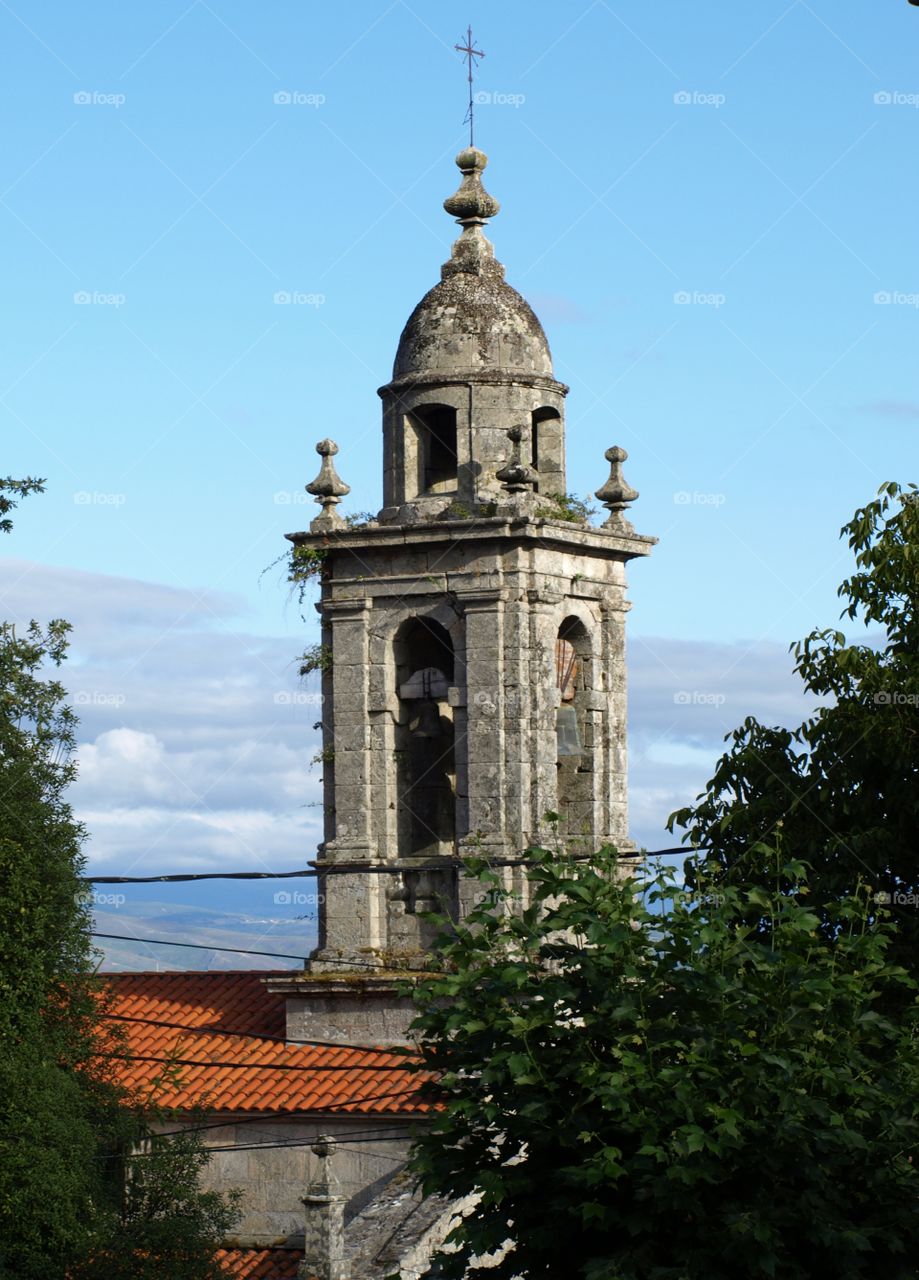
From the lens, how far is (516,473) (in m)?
31.5

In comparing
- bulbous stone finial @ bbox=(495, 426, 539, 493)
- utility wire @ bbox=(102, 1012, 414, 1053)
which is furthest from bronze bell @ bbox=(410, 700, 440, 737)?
utility wire @ bbox=(102, 1012, 414, 1053)

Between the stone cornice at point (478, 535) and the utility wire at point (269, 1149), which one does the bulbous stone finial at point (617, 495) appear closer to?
the stone cornice at point (478, 535)

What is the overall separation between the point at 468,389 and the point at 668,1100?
50.7 feet

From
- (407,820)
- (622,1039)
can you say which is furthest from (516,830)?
(622,1039)

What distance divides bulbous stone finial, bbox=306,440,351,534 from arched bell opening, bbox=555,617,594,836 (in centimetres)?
323

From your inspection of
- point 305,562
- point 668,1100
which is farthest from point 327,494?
point 668,1100

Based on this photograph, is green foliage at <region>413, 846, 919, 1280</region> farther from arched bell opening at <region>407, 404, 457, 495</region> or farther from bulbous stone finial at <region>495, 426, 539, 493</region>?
arched bell opening at <region>407, 404, 457, 495</region>

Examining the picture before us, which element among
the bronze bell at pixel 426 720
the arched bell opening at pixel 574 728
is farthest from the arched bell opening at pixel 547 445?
the bronze bell at pixel 426 720

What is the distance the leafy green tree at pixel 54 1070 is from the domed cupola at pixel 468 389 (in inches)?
202

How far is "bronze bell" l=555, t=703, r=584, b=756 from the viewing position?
3291 cm

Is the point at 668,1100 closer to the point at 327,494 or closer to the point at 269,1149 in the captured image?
the point at 269,1149

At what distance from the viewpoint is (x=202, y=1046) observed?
32.6 metres

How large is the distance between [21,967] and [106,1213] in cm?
296

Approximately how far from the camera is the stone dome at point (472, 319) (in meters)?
32.6
